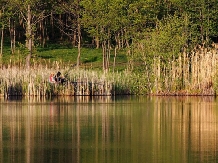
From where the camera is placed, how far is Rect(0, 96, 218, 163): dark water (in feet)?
66.5

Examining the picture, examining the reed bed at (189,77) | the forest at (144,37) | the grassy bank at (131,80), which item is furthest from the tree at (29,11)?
the reed bed at (189,77)

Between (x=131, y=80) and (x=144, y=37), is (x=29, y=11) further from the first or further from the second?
(x=131, y=80)

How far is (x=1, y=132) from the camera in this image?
83.7 feet

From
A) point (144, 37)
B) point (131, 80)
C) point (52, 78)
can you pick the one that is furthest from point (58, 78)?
point (144, 37)

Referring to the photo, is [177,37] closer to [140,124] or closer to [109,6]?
[109,6]

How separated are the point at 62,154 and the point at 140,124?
27.4 feet

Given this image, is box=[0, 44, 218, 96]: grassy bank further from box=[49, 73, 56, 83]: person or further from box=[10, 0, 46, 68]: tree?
box=[10, 0, 46, 68]: tree

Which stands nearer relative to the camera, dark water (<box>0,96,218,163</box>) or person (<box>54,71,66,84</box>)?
dark water (<box>0,96,218,163</box>)

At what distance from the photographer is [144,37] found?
194 ft

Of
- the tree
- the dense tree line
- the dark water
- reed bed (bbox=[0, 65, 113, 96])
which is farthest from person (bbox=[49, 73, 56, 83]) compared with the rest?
the tree

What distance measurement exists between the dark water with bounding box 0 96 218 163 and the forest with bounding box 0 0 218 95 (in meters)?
6.98

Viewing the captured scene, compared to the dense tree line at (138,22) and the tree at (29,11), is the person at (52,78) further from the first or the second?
the tree at (29,11)

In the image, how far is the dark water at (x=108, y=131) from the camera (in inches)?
798

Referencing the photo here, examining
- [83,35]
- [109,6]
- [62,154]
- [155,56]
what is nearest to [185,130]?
[62,154]
